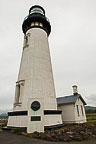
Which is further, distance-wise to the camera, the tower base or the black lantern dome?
the black lantern dome

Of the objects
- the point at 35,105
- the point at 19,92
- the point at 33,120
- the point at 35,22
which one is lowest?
the point at 33,120

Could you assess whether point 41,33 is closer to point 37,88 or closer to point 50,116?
point 37,88

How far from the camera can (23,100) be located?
12.0 meters

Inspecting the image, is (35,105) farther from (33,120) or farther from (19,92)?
(19,92)

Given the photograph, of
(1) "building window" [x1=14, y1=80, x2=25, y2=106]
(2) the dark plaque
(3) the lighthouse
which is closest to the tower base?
(3) the lighthouse

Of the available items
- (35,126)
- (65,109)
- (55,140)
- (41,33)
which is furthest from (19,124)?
(41,33)

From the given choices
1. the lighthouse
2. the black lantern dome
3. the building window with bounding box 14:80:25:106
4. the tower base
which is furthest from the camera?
the black lantern dome

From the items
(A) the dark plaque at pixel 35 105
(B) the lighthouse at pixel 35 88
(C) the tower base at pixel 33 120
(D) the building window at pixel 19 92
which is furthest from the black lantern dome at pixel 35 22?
(C) the tower base at pixel 33 120

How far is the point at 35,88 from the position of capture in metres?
12.2

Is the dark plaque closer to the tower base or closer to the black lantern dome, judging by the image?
the tower base

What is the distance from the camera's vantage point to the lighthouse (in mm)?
10164

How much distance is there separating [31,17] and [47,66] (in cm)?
720

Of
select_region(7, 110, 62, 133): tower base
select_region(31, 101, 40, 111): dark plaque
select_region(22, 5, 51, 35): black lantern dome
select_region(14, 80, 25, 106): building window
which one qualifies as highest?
select_region(22, 5, 51, 35): black lantern dome

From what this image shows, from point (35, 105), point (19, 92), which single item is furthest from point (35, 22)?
point (35, 105)
